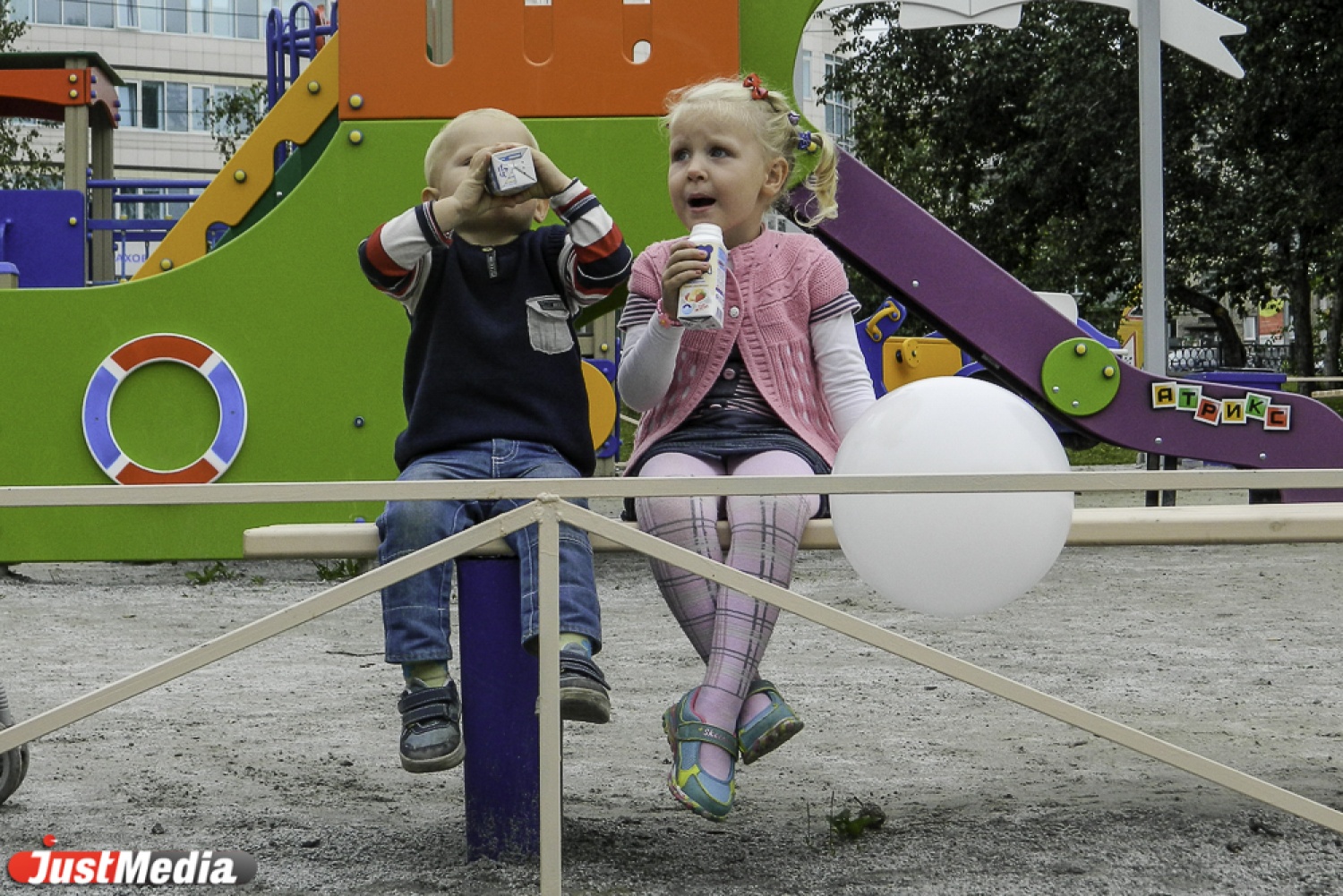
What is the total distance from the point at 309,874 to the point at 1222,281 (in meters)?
22.4

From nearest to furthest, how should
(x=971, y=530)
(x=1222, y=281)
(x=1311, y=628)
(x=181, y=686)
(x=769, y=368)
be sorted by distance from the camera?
(x=971, y=530) < (x=769, y=368) < (x=181, y=686) < (x=1311, y=628) < (x=1222, y=281)

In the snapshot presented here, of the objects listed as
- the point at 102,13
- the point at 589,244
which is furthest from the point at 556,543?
the point at 102,13

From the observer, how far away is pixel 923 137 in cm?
2452

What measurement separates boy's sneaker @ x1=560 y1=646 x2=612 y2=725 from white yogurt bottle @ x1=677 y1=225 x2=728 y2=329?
54 centimetres

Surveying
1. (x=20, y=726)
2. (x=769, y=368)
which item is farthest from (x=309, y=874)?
(x=769, y=368)

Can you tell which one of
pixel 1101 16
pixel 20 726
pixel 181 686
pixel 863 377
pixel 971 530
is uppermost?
pixel 1101 16

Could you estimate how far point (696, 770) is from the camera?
231cm

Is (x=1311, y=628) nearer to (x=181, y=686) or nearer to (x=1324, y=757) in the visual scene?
(x=1324, y=757)

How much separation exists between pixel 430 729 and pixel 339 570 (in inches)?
160

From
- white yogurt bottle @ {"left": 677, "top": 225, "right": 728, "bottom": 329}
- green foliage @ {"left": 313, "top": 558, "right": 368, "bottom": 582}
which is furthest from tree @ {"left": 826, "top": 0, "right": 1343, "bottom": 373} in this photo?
white yogurt bottle @ {"left": 677, "top": 225, "right": 728, "bottom": 329}

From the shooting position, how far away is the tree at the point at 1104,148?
64.3 feet

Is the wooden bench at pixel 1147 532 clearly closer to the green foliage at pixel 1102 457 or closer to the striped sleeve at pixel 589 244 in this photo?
the striped sleeve at pixel 589 244

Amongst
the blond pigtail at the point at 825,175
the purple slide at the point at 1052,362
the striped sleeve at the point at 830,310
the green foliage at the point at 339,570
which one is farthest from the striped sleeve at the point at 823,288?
→ the green foliage at the point at 339,570

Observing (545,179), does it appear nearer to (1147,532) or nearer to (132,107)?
(1147,532)
